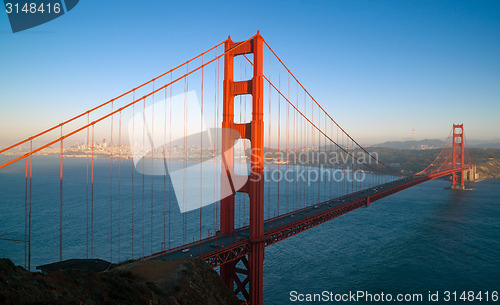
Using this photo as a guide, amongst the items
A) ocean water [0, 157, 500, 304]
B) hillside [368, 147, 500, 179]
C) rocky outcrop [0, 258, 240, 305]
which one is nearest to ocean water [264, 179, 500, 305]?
ocean water [0, 157, 500, 304]

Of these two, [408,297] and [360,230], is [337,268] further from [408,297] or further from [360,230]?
[360,230]

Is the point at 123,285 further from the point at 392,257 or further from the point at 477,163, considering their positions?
the point at 477,163

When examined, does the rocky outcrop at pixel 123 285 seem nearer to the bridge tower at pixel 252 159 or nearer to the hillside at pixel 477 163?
the bridge tower at pixel 252 159

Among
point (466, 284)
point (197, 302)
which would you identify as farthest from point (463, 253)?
→ point (197, 302)

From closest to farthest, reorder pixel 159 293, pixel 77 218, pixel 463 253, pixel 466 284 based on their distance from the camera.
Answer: pixel 159 293 < pixel 466 284 < pixel 463 253 < pixel 77 218

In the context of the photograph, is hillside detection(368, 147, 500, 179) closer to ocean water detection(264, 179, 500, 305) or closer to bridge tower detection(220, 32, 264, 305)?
ocean water detection(264, 179, 500, 305)

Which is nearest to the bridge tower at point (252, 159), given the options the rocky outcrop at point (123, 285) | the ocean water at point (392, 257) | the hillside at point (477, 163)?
the rocky outcrop at point (123, 285)

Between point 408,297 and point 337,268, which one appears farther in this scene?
point 337,268

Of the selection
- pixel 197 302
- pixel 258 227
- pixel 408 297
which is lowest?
pixel 408 297
